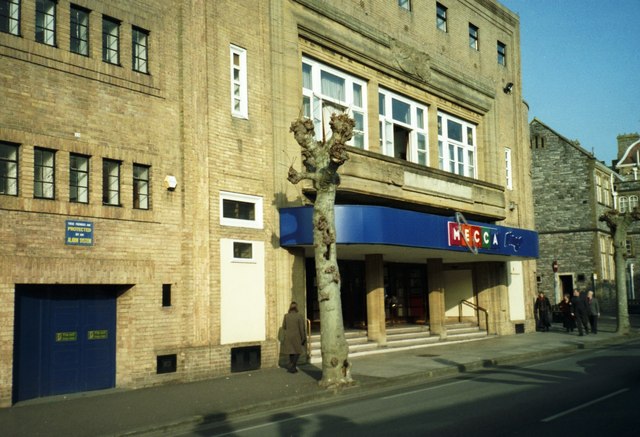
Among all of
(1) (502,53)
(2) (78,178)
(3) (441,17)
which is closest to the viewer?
(2) (78,178)

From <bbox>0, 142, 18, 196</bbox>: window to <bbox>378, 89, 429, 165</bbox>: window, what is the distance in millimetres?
12393

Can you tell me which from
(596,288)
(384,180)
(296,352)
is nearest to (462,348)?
(384,180)

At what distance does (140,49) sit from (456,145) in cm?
1515

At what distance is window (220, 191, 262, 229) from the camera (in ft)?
57.8

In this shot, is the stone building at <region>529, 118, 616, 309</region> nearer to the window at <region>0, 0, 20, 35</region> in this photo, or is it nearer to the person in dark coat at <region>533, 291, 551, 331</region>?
the person in dark coat at <region>533, 291, 551, 331</region>

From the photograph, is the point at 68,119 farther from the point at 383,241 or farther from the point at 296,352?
the point at 383,241

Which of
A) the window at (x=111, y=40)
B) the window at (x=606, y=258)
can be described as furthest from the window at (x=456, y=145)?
the window at (x=606, y=258)

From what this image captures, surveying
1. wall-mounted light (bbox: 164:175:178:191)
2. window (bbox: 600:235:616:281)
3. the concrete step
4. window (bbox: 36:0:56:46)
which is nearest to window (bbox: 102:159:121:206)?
wall-mounted light (bbox: 164:175:178:191)

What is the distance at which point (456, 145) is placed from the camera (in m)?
28.2

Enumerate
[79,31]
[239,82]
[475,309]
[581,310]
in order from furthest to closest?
[475,309]
[581,310]
[239,82]
[79,31]

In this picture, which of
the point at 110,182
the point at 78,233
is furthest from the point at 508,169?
the point at 78,233

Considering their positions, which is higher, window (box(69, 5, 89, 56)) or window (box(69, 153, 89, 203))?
window (box(69, 5, 89, 56))

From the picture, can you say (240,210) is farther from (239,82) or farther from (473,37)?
(473,37)

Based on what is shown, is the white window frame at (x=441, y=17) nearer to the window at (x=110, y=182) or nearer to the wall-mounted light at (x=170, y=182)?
the wall-mounted light at (x=170, y=182)
